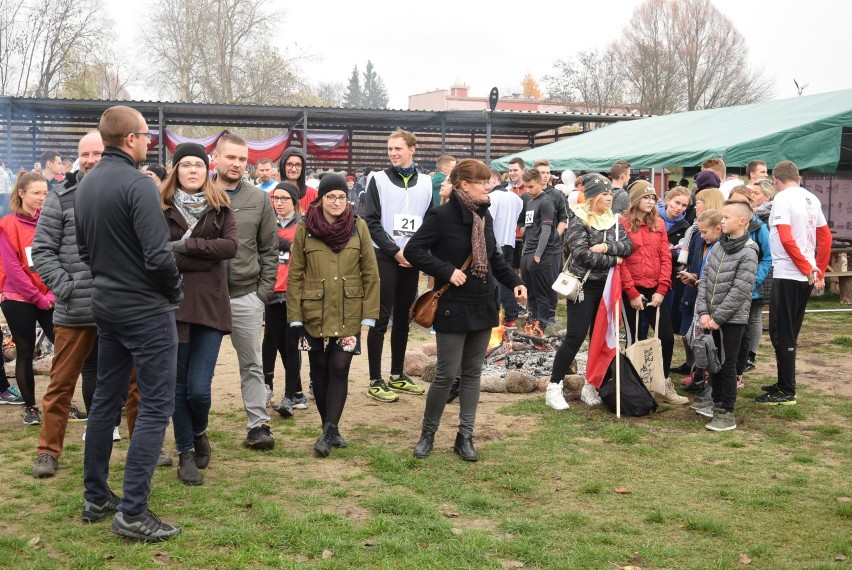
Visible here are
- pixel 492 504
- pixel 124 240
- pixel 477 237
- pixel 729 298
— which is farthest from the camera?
pixel 729 298

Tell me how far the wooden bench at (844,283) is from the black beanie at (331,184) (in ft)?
33.2

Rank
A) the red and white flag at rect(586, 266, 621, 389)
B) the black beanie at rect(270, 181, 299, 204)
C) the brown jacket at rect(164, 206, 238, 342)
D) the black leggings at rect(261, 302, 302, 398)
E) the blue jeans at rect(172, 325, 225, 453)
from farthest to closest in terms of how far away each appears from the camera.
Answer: the red and white flag at rect(586, 266, 621, 389) → the black beanie at rect(270, 181, 299, 204) → the black leggings at rect(261, 302, 302, 398) → the blue jeans at rect(172, 325, 225, 453) → the brown jacket at rect(164, 206, 238, 342)

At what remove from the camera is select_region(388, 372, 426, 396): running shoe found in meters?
7.42

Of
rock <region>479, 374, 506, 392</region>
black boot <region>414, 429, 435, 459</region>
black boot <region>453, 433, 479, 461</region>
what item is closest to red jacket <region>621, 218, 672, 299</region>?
rock <region>479, 374, 506, 392</region>

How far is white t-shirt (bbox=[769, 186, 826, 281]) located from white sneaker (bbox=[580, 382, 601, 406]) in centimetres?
185

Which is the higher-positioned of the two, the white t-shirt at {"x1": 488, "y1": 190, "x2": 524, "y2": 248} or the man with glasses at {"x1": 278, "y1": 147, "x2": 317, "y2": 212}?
the man with glasses at {"x1": 278, "y1": 147, "x2": 317, "y2": 212}

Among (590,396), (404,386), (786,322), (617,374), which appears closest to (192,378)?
(404,386)

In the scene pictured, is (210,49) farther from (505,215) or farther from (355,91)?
(355,91)

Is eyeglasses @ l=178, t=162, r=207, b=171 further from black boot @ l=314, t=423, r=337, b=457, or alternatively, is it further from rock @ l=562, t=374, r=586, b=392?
rock @ l=562, t=374, r=586, b=392

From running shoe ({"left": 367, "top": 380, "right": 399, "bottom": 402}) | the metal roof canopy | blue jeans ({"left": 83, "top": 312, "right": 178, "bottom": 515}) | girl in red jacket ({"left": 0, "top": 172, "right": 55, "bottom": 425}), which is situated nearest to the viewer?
blue jeans ({"left": 83, "top": 312, "right": 178, "bottom": 515})

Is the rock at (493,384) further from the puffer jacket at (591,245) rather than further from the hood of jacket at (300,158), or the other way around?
the hood of jacket at (300,158)

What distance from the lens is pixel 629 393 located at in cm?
675

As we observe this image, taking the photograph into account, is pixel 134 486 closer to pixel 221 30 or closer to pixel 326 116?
pixel 326 116

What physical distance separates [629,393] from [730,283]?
1.18m
